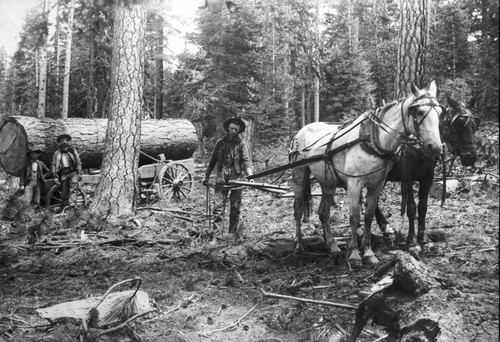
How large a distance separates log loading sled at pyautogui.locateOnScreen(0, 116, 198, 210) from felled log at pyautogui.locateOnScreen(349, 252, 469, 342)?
9.14 m

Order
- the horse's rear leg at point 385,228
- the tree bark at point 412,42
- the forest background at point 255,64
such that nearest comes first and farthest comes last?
the horse's rear leg at point 385,228 < the tree bark at point 412,42 < the forest background at point 255,64

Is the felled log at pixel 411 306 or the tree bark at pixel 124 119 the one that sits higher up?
the tree bark at pixel 124 119

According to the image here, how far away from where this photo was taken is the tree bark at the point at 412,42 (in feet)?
23.4

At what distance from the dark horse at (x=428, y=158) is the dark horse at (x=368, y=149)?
294 millimetres

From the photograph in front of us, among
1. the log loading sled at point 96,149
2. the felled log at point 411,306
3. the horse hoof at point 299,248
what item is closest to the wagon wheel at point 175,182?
the log loading sled at point 96,149

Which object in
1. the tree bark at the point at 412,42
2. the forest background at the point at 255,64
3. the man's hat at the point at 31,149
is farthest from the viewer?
the man's hat at the point at 31,149

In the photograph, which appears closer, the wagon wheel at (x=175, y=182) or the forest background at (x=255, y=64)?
the forest background at (x=255, y=64)

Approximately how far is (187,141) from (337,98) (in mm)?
12336

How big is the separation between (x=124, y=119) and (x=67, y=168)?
117 inches

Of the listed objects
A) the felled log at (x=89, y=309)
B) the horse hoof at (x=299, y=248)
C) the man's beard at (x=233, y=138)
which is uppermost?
the man's beard at (x=233, y=138)

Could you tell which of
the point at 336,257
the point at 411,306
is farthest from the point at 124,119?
the point at 411,306

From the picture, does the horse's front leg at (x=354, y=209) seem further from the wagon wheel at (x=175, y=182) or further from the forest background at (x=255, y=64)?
the wagon wheel at (x=175, y=182)

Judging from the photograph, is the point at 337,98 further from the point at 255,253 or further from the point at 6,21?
the point at 6,21

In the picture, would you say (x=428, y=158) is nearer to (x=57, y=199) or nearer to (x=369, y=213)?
(x=369, y=213)
